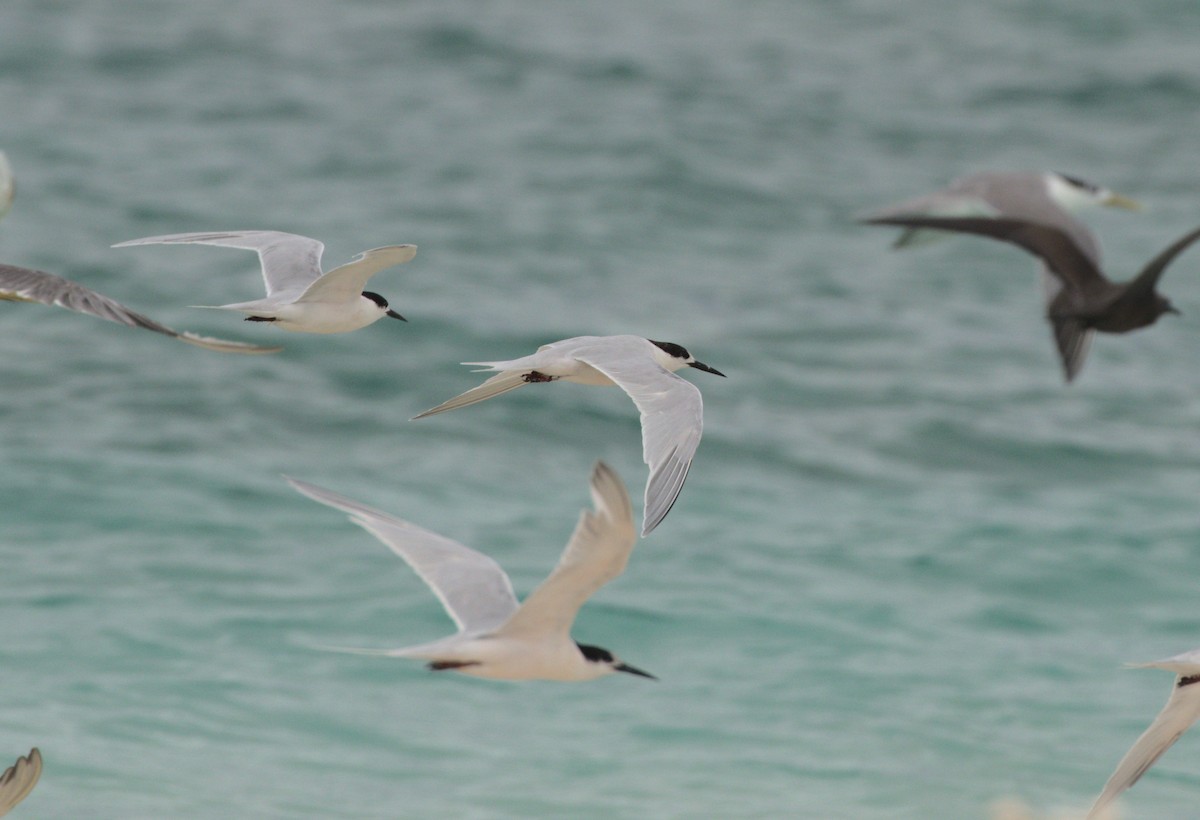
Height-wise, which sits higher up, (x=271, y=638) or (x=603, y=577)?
(x=603, y=577)

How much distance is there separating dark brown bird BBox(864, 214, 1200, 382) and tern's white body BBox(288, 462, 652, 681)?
2.84 m

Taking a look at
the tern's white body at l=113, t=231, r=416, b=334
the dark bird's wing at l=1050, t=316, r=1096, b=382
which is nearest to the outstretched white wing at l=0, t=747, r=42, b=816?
the tern's white body at l=113, t=231, r=416, b=334

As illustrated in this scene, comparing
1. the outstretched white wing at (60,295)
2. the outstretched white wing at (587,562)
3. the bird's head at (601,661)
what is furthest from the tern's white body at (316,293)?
the bird's head at (601,661)

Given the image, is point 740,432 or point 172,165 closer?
point 740,432

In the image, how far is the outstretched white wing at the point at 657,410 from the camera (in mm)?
5102

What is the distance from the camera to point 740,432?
1341 cm

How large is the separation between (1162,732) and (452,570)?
2.39 meters

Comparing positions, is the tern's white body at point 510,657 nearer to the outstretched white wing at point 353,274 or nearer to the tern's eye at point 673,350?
the outstretched white wing at point 353,274

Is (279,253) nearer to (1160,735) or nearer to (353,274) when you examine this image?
(353,274)

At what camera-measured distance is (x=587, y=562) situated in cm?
491

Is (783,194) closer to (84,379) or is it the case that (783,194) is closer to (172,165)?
(172,165)

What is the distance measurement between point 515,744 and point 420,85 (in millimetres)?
13260

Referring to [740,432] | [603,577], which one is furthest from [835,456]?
[603,577]

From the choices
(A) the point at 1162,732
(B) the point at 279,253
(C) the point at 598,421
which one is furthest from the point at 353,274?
(C) the point at 598,421
